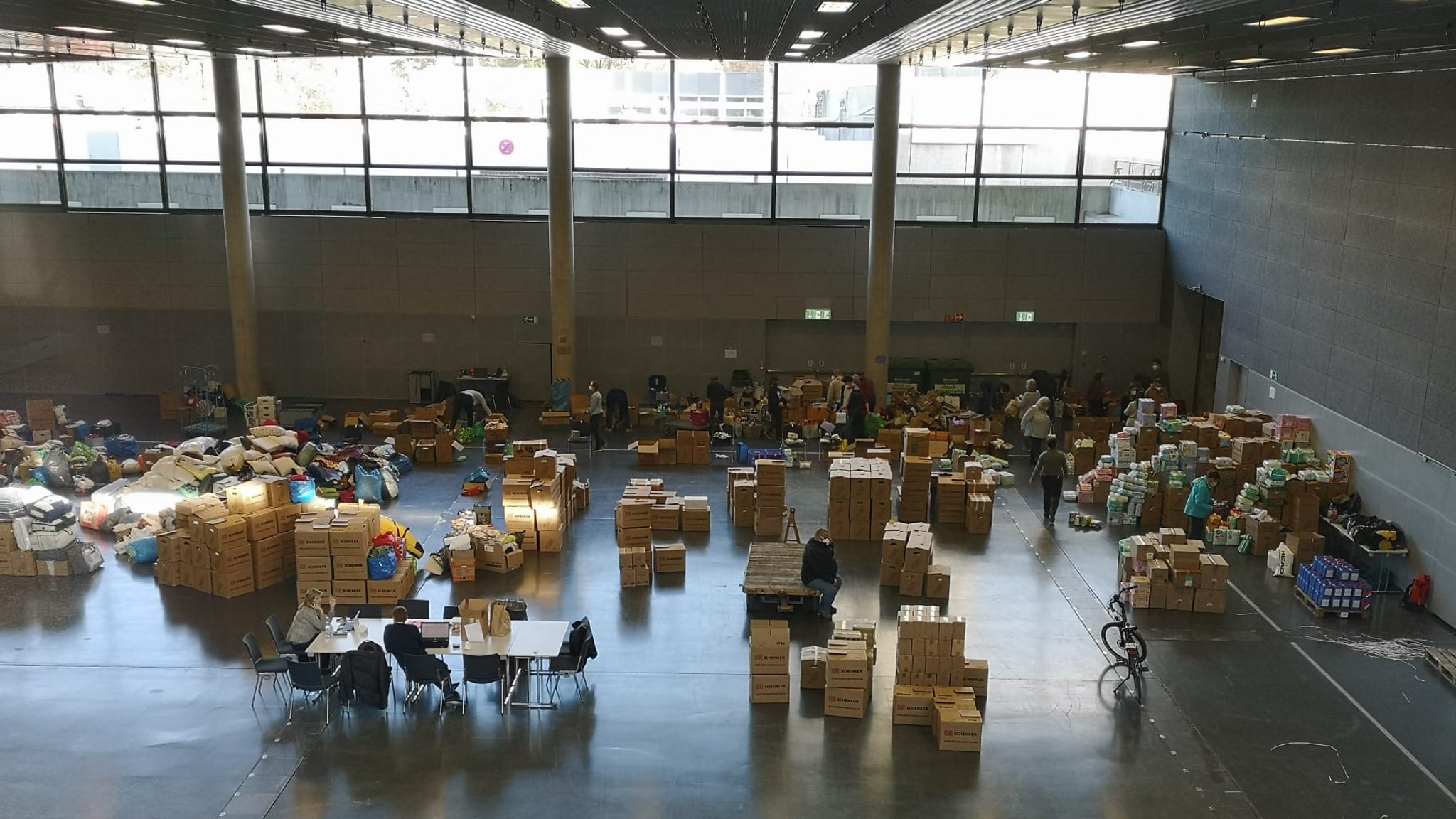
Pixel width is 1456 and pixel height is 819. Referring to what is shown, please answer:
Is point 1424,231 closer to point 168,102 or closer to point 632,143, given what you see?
point 632,143

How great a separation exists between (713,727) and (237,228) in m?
15.9

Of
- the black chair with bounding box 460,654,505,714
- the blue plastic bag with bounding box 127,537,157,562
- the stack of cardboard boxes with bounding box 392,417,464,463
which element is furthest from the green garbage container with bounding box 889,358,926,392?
the black chair with bounding box 460,654,505,714

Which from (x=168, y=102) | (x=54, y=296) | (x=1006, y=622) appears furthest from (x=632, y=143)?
(x=1006, y=622)

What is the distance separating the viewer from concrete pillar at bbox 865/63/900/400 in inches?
855

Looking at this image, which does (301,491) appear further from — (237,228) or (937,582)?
(237,228)

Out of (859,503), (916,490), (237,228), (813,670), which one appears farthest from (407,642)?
(237,228)

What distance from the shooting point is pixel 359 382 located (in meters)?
24.0

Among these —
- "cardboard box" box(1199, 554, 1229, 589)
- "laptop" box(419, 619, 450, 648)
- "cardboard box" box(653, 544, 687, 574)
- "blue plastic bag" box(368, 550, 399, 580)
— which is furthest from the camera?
"cardboard box" box(653, 544, 687, 574)

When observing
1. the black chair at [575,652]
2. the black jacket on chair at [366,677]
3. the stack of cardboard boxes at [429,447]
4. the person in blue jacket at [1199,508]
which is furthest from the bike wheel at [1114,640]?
the stack of cardboard boxes at [429,447]

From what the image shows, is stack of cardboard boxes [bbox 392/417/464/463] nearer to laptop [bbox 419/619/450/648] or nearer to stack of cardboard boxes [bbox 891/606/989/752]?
laptop [bbox 419/619/450/648]

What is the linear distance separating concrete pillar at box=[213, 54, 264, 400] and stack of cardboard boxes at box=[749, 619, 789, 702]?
15335 millimetres

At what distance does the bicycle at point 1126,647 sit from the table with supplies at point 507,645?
17.6 feet

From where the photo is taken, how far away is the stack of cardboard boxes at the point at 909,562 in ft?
45.1

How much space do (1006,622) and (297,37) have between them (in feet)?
35.5
